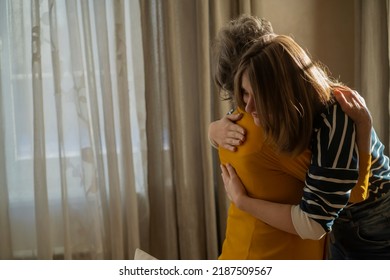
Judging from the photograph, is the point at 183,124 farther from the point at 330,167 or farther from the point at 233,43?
the point at 330,167

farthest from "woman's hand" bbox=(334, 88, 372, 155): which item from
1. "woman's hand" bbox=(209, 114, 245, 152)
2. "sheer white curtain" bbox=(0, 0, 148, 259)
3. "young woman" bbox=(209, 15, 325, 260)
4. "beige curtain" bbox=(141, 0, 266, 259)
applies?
"sheer white curtain" bbox=(0, 0, 148, 259)

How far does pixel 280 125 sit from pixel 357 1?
1476 millimetres

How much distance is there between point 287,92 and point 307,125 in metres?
0.08

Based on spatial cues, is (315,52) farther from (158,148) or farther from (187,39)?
(158,148)

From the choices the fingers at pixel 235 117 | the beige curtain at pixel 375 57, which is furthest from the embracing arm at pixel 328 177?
the beige curtain at pixel 375 57

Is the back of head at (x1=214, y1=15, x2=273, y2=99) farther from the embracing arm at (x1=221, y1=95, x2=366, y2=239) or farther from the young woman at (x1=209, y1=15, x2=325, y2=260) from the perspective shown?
the embracing arm at (x1=221, y1=95, x2=366, y2=239)

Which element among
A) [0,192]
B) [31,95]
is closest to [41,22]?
[31,95]

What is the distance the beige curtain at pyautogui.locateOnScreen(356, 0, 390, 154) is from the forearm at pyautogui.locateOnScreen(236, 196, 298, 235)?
4.35 feet

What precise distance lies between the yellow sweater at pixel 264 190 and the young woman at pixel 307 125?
3cm

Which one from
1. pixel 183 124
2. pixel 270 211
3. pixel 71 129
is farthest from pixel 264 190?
pixel 71 129

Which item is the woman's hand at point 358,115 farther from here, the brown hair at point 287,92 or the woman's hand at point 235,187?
the woman's hand at point 235,187

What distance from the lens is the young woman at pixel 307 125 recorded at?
3.16ft

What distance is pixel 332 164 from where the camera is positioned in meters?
0.96

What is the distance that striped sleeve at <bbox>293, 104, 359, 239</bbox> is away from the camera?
0.96 metres
